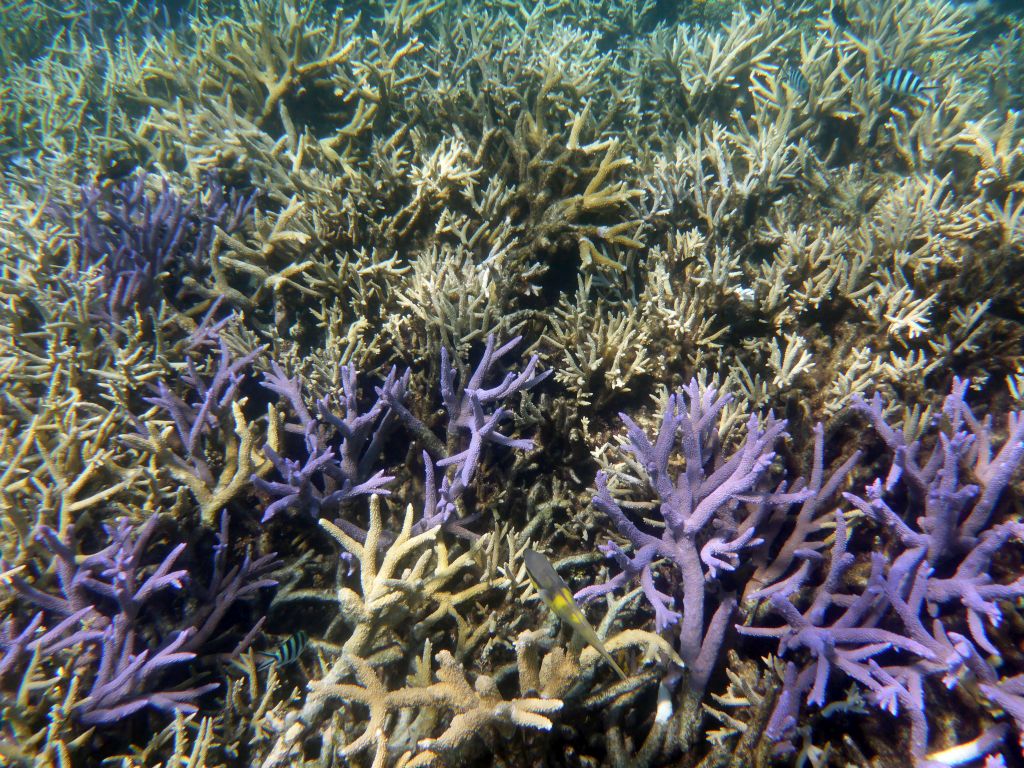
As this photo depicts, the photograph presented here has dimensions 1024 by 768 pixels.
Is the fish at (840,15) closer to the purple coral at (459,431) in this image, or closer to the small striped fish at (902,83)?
the small striped fish at (902,83)

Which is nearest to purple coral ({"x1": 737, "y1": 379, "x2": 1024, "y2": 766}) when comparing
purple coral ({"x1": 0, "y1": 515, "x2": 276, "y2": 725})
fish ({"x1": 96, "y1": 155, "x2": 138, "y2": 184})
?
purple coral ({"x1": 0, "y1": 515, "x2": 276, "y2": 725})

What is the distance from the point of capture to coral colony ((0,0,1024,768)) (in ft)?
6.44

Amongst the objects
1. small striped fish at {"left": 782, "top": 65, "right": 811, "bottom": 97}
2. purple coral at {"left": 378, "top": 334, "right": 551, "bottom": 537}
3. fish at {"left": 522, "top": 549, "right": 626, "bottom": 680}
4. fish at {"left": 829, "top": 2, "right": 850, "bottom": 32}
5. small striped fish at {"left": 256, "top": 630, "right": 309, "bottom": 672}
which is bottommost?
small striped fish at {"left": 256, "top": 630, "right": 309, "bottom": 672}

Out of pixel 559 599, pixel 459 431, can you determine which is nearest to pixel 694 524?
pixel 559 599

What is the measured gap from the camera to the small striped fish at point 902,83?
420 centimetres

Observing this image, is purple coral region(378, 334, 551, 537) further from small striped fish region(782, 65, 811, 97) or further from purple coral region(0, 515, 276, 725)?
small striped fish region(782, 65, 811, 97)

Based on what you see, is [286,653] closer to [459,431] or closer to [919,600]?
[459,431]

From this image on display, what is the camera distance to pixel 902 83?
4.22 m

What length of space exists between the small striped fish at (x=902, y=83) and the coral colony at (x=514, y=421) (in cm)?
3

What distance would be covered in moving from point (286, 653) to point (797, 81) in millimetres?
5656

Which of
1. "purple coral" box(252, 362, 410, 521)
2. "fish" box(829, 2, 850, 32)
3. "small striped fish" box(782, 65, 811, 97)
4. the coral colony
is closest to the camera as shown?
the coral colony

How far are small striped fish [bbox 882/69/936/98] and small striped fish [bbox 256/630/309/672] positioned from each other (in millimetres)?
5948

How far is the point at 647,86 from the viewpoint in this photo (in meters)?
5.07

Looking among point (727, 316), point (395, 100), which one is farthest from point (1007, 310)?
point (395, 100)
